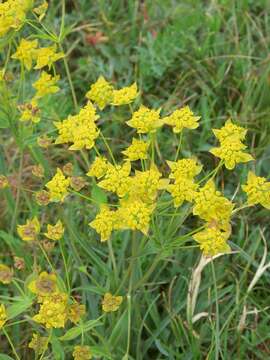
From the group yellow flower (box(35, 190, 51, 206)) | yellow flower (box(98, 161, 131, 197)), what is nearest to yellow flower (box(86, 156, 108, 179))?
yellow flower (box(98, 161, 131, 197))

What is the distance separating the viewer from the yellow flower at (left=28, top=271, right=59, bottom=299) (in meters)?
1.61

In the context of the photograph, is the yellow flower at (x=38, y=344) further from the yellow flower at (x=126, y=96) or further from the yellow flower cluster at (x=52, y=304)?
the yellow flower at (x=126, y=96)

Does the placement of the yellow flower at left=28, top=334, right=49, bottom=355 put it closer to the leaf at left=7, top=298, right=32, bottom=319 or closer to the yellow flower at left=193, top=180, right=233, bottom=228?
the leaf at left=7, top=298, right=32, bottom=319

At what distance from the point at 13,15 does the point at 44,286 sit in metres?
0.73

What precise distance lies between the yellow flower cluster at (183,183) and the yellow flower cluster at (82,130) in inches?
8.9

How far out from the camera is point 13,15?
1.70m

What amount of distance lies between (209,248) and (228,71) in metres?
1.39

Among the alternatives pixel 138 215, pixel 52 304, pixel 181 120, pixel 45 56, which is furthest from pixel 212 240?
pixel 45 56

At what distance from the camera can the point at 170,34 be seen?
9.32 ft

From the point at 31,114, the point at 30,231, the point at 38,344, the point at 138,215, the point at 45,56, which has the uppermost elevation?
the point at 45,56

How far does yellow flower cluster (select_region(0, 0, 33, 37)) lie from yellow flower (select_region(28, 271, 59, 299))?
0.67 metres

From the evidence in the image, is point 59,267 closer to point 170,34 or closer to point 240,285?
point 240,285

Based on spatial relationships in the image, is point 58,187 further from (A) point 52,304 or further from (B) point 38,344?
(B) point 38,344

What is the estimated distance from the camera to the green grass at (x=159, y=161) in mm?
1945
